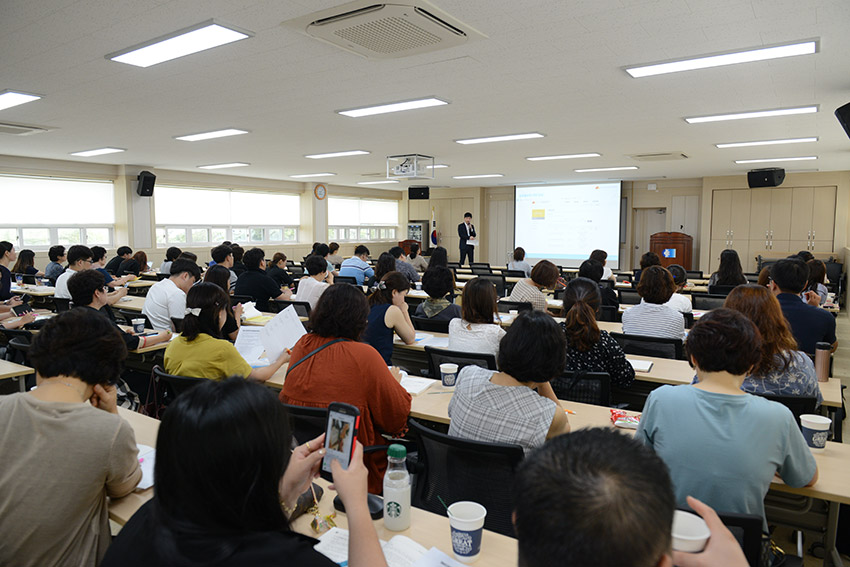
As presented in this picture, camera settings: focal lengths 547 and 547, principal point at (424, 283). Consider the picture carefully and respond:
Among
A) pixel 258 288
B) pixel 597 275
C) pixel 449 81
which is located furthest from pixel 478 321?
pixel 258 288

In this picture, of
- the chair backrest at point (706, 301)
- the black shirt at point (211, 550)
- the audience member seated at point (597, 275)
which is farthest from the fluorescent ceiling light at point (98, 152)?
the black shirt at point (211, 550)

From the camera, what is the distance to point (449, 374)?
318 cm

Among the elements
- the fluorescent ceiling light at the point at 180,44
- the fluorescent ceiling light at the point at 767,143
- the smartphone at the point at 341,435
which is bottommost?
the smartphone at the point at 341,435

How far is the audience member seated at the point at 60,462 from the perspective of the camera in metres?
1.52

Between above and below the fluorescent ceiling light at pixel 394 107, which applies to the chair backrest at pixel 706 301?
below

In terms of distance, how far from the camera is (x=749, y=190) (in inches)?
523

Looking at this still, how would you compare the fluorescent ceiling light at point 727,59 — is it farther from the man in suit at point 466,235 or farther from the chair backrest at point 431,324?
the man in suit at point 466,235

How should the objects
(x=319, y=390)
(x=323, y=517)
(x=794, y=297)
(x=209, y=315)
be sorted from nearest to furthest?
(x=323, y=517) < (x=319, y=390) < (x=209, y=315) < (x=794, y=297)

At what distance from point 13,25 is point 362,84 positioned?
8.25ft

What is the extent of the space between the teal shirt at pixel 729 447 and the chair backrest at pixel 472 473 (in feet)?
1.69

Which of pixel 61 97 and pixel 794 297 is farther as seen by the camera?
pixel 61 97

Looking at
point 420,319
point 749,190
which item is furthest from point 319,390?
point 749,190

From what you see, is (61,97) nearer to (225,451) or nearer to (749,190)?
(225,451)

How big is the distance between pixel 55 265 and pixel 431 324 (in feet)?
23.1
